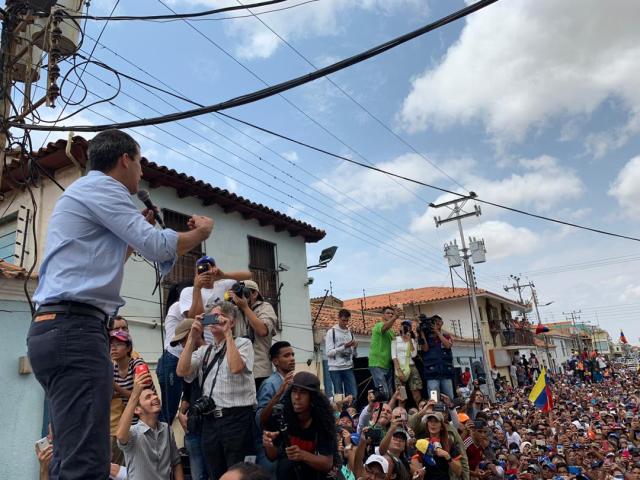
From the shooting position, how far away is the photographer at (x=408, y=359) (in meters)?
8.07

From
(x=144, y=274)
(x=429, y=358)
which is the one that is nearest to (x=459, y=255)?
(x=429, y=358)

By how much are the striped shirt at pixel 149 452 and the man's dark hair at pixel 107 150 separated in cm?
230

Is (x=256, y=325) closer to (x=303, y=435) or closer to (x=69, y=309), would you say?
(x=303, y=435)

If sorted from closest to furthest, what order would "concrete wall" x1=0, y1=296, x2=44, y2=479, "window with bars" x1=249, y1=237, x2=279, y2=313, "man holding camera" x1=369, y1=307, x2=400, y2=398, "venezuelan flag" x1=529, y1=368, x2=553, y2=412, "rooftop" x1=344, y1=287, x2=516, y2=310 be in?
"concrete wall" x1=0, y1=296, x2=44, y2=479, "man holding camera" x1=369, y1=307, x2=400, y2=398, "window with bars" x1=249, y1=237, x2=279, y2=313, "venezuelan flag" x1=529, y1=368, x2=553, y2=412, "rooftop" x1=344, y1=287, x2=516, y2=310

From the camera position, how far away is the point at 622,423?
14945 millimetres

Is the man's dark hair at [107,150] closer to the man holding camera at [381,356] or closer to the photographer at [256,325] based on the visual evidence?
the photographer at [256,325]

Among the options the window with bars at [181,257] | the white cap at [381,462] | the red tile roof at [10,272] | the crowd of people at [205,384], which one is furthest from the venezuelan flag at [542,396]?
the red tile roof at [10,272]

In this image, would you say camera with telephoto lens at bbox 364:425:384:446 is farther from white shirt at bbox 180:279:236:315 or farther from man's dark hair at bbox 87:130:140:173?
man's dark hair at bbox 87:130:140:173

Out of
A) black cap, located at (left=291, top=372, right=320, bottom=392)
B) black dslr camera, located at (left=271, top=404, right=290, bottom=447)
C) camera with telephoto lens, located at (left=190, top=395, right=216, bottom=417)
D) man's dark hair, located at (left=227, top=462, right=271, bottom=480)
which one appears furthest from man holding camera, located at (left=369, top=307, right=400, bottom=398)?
man's dark hair, located at (left=227, top=462, right=271, bottom=480)

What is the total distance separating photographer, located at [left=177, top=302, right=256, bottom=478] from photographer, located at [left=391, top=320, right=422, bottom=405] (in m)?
4.53

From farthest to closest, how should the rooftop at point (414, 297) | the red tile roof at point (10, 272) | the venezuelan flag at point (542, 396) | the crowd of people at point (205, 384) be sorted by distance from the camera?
the rooftop at point (414, 297), the venezuelan flag at point (542, 396), the red tile roof at point (10, 272), the crowd of people at point (205, 384)

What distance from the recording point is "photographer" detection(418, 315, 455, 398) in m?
8.19

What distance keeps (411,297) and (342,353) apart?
80.4 ft

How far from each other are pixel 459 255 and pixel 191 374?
59.8 feet
